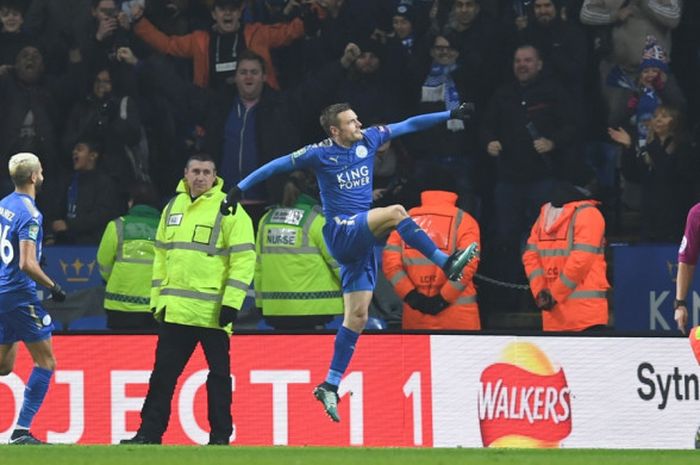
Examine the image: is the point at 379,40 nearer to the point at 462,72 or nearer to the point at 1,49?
the point at 462,72

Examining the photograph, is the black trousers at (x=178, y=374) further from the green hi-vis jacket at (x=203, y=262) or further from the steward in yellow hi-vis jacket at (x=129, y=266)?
the steward in yellow hi-vis jacket at (x=129, y=266)

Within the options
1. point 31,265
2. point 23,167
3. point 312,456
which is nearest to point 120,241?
point 23,167

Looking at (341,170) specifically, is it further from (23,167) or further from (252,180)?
(23,167)

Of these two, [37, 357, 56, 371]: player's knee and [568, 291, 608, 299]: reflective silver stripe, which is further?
[568, 291, 608, 299]: reflective silver stripe

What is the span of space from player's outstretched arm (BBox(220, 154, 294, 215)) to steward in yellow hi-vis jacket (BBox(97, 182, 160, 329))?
305cm

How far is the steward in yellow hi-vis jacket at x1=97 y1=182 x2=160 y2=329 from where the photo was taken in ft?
52.7

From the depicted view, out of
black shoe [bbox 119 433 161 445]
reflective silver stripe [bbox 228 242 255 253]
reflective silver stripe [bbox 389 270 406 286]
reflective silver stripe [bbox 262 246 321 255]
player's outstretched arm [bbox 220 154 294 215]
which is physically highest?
player's outstretched arm [bbox 220 154 294 215]

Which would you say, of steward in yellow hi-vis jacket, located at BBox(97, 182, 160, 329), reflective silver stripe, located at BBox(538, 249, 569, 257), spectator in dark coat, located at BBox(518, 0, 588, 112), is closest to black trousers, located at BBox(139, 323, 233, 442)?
steward in yellow hi-vis jacket, located at BBox(97, 182, 160, 329)

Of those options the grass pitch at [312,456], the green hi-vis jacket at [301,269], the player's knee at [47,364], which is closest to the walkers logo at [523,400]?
the grass pitch at [312,456]

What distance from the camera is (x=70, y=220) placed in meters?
17.6

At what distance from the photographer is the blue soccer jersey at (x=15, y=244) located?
13023mm

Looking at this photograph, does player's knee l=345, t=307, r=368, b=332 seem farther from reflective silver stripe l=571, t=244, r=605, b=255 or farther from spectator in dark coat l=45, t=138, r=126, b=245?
spectator in dark coat l=45, t=138, r=126, b=245

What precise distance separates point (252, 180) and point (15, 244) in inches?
68.4

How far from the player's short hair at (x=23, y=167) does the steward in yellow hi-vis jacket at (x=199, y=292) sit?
1124mm
